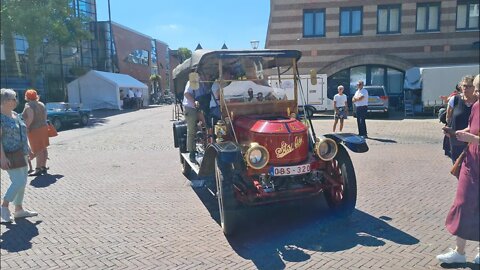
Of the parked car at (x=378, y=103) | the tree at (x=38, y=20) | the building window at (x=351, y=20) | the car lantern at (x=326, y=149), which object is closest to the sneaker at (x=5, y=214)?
the car lantern at (x=326, y=149)

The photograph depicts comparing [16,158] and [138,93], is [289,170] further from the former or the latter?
[138,93]

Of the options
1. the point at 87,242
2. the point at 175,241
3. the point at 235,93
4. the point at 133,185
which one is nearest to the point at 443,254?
the point at 175,241

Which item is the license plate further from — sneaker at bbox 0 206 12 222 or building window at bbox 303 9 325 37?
building window at bbox 303 9 325 37

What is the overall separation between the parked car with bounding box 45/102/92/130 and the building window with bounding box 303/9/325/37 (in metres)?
14.4

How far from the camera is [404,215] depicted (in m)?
4.76

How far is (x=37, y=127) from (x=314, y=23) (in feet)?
64.2

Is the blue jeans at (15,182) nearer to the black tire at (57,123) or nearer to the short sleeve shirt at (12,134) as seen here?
the short sleeve shirt at (12,134)

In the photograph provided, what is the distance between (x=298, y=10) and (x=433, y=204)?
19.9 m

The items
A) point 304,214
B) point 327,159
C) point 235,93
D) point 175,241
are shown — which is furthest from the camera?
point 235,93

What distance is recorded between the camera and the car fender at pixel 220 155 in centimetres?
405

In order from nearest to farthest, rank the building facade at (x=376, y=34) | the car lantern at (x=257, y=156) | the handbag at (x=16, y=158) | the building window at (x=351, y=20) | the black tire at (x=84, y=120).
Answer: the car lantern at (x=257, y=156), the handbag at (x=16, y=158), the black tire at (x=84, y=120), the building facade at (x=376, y=34), the building window at (x=351, y=20)

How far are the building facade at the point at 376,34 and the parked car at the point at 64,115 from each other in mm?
12619

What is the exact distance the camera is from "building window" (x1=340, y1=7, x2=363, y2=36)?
2283 centimetres

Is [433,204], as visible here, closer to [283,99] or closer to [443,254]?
[443,254]
